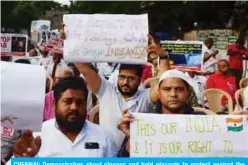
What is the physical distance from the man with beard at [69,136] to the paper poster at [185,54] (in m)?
2.96

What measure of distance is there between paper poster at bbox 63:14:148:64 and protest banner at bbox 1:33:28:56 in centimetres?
430

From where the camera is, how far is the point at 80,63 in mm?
4977

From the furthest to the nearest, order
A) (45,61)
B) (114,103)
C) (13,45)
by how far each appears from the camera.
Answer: (13,45) → (45,61) → (114,103)

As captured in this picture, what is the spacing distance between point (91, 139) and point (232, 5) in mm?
22136

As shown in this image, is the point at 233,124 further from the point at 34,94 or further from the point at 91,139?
the point at 34,94

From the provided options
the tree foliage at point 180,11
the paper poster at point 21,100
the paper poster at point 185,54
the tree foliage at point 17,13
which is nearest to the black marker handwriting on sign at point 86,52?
the paper poster at point 21,100

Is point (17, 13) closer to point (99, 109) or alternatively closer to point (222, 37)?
point (222, 37)

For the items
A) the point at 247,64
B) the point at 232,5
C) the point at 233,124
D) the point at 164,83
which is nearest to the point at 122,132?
the point at 164,83

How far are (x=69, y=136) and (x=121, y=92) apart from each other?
23.9 inches

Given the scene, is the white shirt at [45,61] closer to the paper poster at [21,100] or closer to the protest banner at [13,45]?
the protest banner at [13,45]

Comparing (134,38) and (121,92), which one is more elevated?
(134,38)

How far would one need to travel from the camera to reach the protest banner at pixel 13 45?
9413 millimetres

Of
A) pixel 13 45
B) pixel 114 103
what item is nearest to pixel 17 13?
pixel 13 45

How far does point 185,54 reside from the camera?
7785 millimetres
